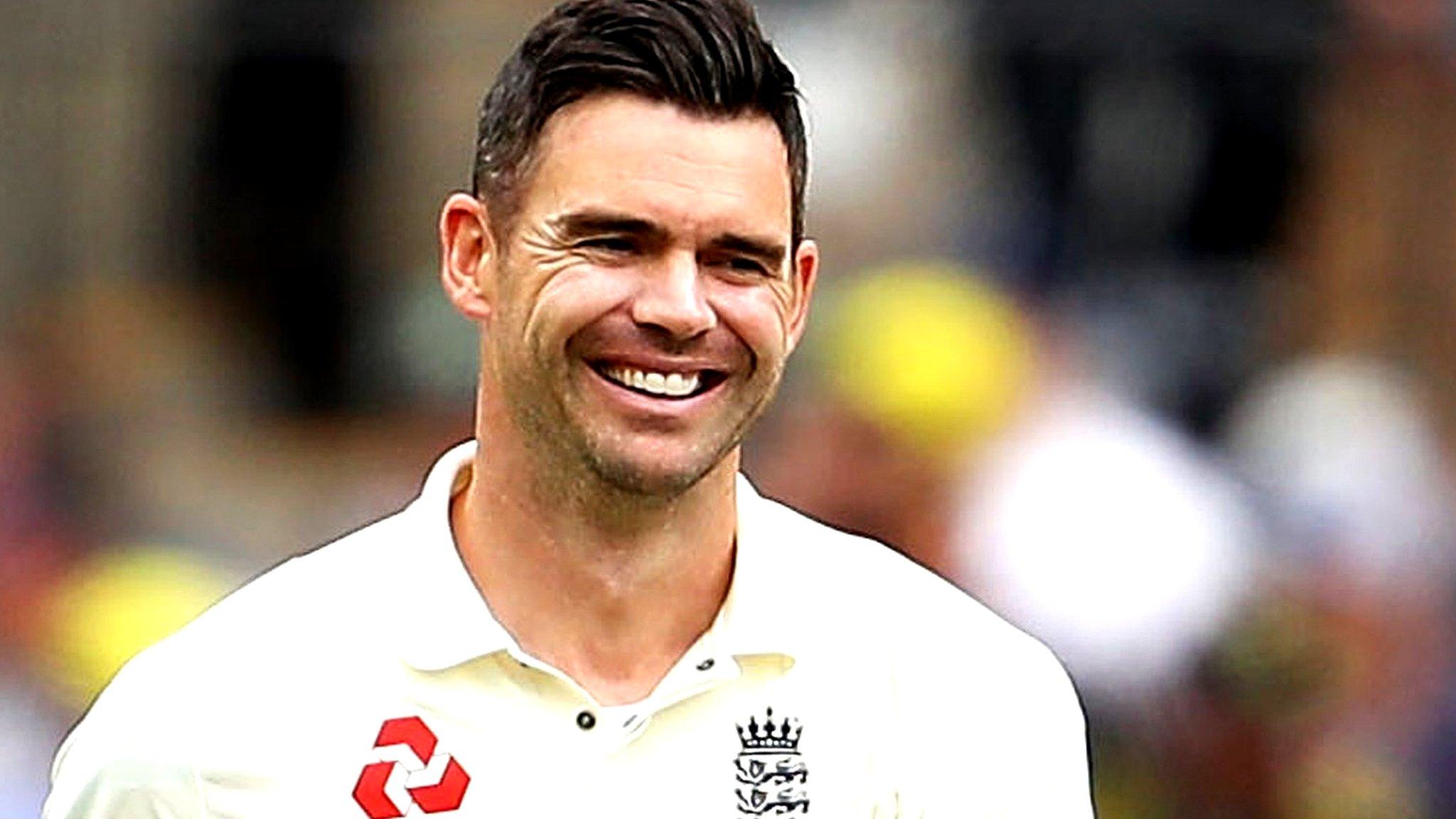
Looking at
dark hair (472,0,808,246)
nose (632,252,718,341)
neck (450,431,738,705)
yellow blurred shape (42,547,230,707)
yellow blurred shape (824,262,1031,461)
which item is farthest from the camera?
yellow blurred shape (824,262,1031,461)

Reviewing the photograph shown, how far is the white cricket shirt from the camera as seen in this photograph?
418 centimetres

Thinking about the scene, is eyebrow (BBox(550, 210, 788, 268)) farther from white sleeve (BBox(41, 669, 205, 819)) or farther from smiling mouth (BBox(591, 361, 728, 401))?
white sleeve (BBox(41, 669, 205, 819))

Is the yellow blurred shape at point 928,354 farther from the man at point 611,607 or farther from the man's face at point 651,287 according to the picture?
the man's face at point 651,287

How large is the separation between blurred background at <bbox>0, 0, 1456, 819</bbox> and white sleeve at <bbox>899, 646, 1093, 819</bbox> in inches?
127

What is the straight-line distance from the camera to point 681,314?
4066 millimetres

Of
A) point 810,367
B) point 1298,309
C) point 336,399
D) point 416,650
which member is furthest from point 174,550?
point 416,650

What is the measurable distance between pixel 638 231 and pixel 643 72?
7.6 inches

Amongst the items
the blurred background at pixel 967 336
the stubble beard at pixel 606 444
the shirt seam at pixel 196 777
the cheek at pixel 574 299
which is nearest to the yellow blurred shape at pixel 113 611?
the blurred background at pixel 967 336

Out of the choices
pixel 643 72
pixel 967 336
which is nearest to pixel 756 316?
pixel 643 72

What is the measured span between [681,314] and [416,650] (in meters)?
0.52

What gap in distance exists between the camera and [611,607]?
432 centimetres

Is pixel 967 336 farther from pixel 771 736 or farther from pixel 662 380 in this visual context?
pixel 662 380

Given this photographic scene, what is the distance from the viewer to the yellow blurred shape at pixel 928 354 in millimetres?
8930

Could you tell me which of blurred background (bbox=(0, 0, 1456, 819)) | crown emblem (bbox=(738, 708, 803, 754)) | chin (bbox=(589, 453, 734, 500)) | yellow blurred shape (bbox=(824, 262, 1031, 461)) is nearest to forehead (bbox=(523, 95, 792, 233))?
chin (bbox=(589, 453, 734, 500))
